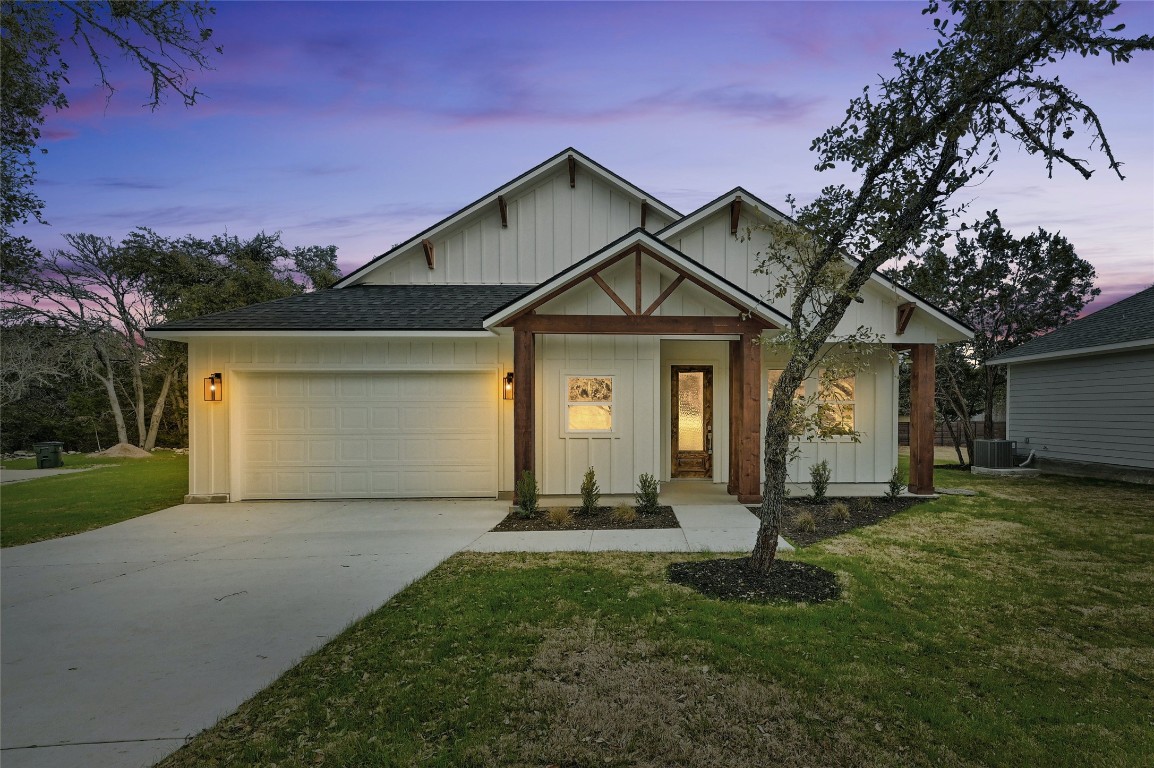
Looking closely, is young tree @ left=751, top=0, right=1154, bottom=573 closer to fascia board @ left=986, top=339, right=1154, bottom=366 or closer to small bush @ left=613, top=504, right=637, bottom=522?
small bush @ left=613, top=504, right=637, bottom=522

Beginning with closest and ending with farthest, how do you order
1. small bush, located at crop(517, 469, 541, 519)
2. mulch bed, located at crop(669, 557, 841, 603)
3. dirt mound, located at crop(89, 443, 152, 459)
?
mulch bed, located at crop(669, 557, 841, 603), small bush, located at crop(517, 469, 541, 519), dirt mound, located at crop(89, 443, 152, 459)

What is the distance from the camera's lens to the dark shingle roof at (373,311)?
9.91 metres

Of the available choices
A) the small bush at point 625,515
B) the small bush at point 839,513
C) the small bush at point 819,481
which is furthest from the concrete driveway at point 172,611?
the small bush at point 819,481

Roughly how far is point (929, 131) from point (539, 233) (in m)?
8.85

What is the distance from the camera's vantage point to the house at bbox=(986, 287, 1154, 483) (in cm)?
1266

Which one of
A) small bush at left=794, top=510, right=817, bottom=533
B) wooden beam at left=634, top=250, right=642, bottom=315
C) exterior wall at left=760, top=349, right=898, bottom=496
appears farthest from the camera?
exterior wall at left=760, top=349, right=898, bottom=496

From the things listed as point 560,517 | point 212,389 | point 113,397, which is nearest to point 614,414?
point 560,517

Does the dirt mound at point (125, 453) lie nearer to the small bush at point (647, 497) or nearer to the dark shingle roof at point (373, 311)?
the dark shingle roof at point (373, 311)

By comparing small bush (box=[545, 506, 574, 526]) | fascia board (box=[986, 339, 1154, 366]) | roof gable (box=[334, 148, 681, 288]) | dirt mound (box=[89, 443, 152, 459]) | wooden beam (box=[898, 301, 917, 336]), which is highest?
roof gable (box=[334, 148, 681, 288])

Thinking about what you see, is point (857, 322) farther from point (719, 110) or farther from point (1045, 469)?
point (1045, 469)

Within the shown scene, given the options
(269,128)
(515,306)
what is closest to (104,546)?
(515,306)

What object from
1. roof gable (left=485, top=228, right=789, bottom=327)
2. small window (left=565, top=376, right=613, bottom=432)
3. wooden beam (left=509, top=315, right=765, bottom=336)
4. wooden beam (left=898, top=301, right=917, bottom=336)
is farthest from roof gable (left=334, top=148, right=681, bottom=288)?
wooden beam (left=898, top=301, right=917, bottom=336)

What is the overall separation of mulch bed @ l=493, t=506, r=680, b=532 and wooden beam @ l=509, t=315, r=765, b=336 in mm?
2914

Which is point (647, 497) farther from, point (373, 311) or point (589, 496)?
point (373, 311)
